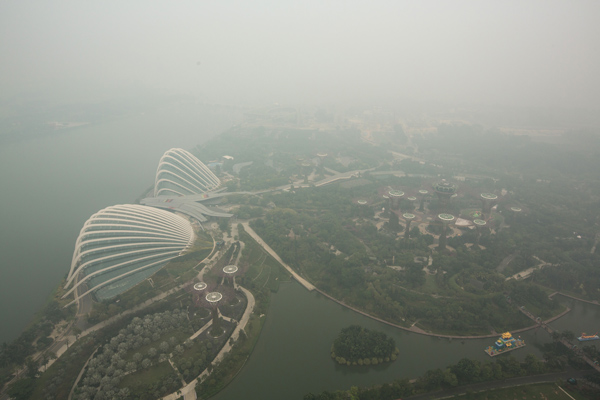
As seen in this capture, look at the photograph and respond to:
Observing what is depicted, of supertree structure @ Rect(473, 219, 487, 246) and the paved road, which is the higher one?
supertree structure @ Rect(473, 219, 487, 246)

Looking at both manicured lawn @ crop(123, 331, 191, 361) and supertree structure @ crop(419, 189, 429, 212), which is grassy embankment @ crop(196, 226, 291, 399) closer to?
manicured lawn @ crop(123, 331, 191, 361)

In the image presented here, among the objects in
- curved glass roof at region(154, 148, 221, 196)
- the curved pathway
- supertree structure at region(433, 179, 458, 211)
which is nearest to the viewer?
the curved pathway

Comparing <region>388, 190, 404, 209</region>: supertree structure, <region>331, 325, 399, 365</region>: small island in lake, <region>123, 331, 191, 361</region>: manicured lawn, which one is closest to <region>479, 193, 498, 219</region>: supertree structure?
<region>388, 190, 404, 209</region>: supertree structure

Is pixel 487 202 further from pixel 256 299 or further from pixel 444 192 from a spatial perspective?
pixel 256 299

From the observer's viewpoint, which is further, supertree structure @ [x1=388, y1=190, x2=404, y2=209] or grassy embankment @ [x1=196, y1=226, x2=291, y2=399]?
supertree structure @ [x1=388, y1=190, x2=404, y2=209]

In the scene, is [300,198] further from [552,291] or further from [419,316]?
[552,291]

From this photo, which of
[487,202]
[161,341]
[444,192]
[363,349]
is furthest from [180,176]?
[487,202]

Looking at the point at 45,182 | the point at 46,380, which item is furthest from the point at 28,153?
the point at 46,380
